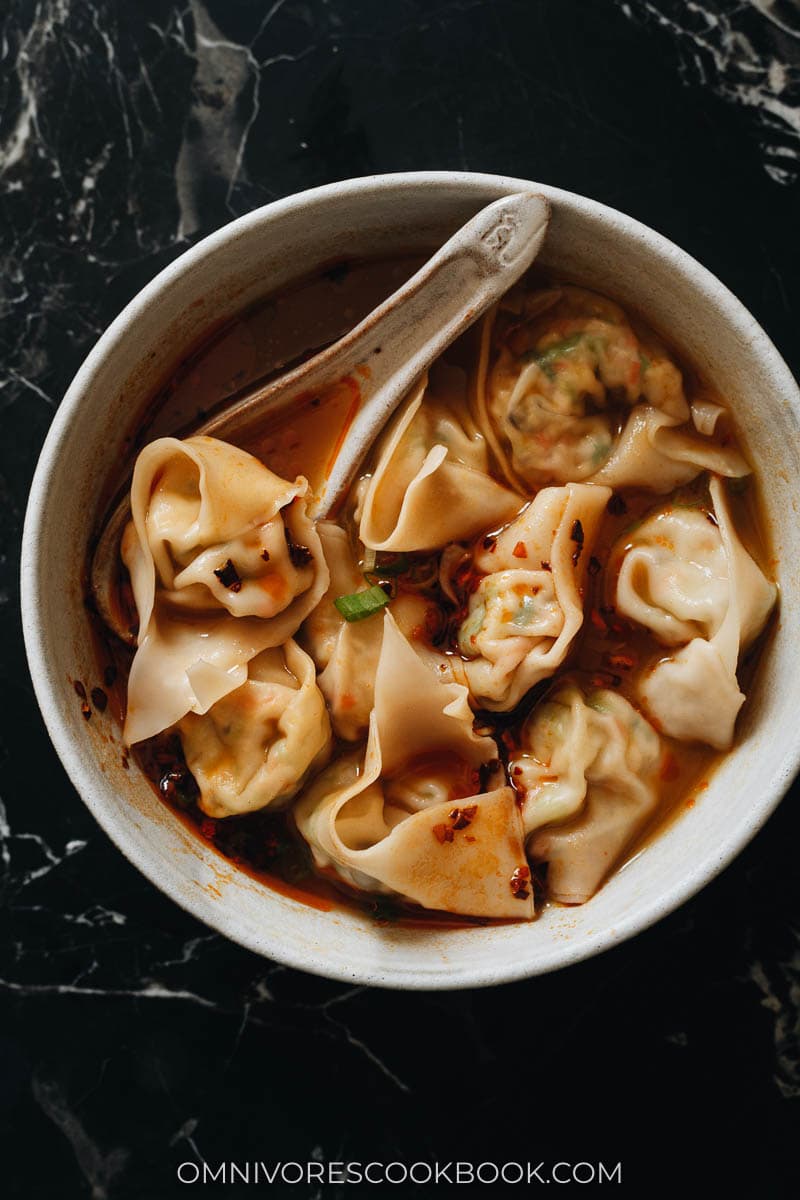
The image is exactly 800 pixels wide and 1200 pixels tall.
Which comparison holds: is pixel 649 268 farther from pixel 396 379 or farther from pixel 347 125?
pixel 347 125

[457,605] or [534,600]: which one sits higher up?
[534,600]

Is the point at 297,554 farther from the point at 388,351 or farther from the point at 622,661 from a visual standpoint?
the point at 622,661

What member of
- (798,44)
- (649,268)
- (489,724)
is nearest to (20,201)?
(649,268)

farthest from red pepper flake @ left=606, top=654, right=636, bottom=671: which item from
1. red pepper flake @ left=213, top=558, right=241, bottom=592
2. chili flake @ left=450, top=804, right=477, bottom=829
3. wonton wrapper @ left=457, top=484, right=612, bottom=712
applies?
red pepper flake @ left=213, top=558, right=241, bottom=592

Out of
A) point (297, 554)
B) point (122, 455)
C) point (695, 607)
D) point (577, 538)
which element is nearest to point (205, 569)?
point (297, 554)

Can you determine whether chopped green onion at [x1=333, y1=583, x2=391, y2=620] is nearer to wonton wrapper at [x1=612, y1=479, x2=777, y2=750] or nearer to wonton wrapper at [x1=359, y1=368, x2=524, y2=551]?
wonton wrapper at [x1=359, y1=368, x2=524, y2=551]

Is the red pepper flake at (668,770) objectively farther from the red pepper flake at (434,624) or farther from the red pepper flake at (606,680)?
the red pepper flake at (434,624)

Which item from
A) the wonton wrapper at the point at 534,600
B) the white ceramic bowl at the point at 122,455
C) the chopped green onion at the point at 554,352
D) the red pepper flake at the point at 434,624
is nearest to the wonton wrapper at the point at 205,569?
the white ceramic bowl at the point at 122,455
